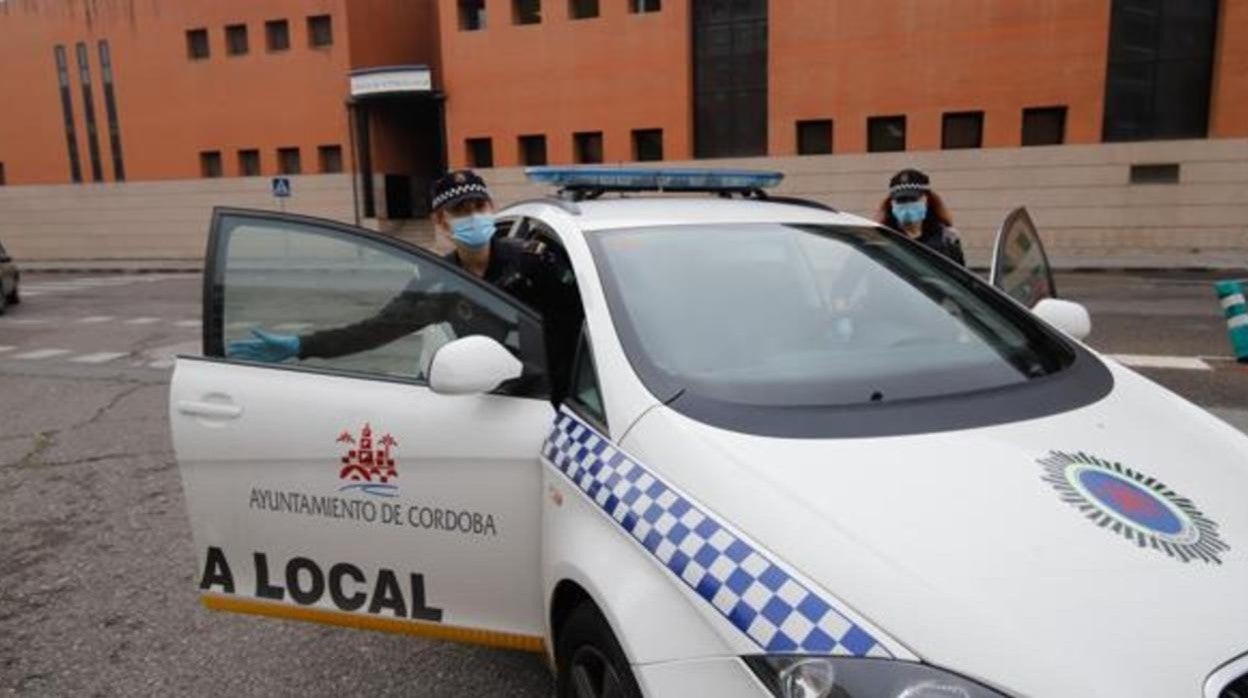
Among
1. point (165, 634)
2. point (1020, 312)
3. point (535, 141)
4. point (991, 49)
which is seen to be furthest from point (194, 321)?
point (991, 49)

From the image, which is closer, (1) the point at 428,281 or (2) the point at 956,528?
(2) the point at 956,528

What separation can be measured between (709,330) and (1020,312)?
43.8 inches

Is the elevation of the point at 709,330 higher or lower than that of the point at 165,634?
higher

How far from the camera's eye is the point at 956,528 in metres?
1.69

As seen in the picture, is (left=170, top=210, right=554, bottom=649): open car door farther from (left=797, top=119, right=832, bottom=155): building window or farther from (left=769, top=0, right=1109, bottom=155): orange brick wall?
(left=797, top=119, right=832, bottom=155): building window

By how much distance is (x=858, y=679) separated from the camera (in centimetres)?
150

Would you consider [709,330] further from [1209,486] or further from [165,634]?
[165,634]

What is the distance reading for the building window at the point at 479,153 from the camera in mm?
28828

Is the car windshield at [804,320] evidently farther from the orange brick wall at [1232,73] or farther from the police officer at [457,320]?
the orange brick wall at [1232,73]

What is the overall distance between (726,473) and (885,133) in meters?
24.4

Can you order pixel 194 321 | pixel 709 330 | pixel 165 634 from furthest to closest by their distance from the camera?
pixel 194 321, pixel 165 634, pixel 709 330

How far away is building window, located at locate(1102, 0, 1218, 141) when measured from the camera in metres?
22.2

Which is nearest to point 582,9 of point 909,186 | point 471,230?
point 909,186

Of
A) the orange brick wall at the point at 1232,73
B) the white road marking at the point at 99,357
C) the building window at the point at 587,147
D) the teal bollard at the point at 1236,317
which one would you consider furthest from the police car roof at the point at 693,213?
the building window at the point at 587,147
